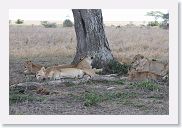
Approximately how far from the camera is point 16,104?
17875 millimetres

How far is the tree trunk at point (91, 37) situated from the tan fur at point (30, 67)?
0.51 metres

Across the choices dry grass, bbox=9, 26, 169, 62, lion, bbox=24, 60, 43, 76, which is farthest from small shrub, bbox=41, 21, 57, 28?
lion, bbox=24, 60, 43, 76

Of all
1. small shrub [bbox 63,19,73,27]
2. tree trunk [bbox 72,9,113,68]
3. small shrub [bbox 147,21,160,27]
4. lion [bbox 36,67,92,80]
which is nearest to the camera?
small shrub [bbox 147,21,160,27]

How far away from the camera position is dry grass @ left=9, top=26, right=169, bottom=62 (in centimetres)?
1798

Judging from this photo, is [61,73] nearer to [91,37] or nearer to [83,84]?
[83,84]

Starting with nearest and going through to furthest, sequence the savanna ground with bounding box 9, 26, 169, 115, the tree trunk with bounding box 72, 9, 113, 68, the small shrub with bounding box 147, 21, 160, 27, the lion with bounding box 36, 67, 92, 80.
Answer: the savanna ground with bounding box 9, 26, 169, 115
the small shrub with bounding box 147, 21, 160, 27
the tree trunk with bounding box 72, 9, 113, 68
the lion with bounding box 36, 67, 92, 80

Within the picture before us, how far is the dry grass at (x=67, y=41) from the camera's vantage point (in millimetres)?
17984

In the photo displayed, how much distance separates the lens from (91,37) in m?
18.9

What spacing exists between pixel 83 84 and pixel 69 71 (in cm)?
33

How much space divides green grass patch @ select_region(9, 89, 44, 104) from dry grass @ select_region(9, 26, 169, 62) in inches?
17.2

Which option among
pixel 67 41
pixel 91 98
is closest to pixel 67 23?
pixel 67 41

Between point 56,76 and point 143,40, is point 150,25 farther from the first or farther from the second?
point 56,76

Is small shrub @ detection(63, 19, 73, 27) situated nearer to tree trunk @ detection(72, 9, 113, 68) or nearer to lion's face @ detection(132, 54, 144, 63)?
tree trunk @ detection(72, 9, 113, 68)

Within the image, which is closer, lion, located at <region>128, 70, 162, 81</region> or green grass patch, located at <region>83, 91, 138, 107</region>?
green grass patch, located at <region>83, 91, 138, 107</region>
